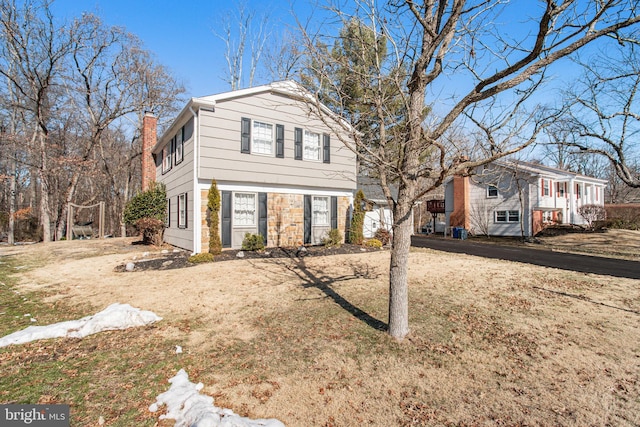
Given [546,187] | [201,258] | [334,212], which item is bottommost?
[201,258]

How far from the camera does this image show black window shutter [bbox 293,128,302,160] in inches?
486

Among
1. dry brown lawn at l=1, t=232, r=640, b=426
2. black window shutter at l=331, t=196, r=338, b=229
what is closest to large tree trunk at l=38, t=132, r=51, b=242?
dry brown lawn at l=1, t=232, r=640, b=426

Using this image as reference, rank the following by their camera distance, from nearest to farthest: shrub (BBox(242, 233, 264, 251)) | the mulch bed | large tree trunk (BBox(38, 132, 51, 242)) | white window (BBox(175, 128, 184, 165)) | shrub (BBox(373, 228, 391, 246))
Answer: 1. the mulch bed
2. shrub (BBox(242, 233, 264, 251))
3. white window (BBox(175, 128, 184, 165))
4. shrub (BBox(373, 228, 391, 246))
5. large tree trunk (BBox(38, 132, 51, 242))

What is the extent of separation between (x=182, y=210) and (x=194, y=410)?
1048cm

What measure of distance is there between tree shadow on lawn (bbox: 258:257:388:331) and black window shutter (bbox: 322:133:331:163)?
4.88 metres

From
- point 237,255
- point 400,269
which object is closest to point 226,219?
point 237,255

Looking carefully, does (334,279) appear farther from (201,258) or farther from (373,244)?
(373,244)

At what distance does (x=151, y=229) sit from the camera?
43.1ft

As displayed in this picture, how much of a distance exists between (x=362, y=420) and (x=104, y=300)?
18.4 feet

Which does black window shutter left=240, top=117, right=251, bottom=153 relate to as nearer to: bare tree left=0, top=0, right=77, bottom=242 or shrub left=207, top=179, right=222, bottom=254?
shrub left=207, top=179, right=222, bottom=254

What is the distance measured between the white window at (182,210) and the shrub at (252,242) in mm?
2696

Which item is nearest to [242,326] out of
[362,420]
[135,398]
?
[135,398]

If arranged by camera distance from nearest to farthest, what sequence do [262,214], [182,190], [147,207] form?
[262,214] < [182,190] < [147,207]

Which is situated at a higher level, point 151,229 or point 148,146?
point 148,146
